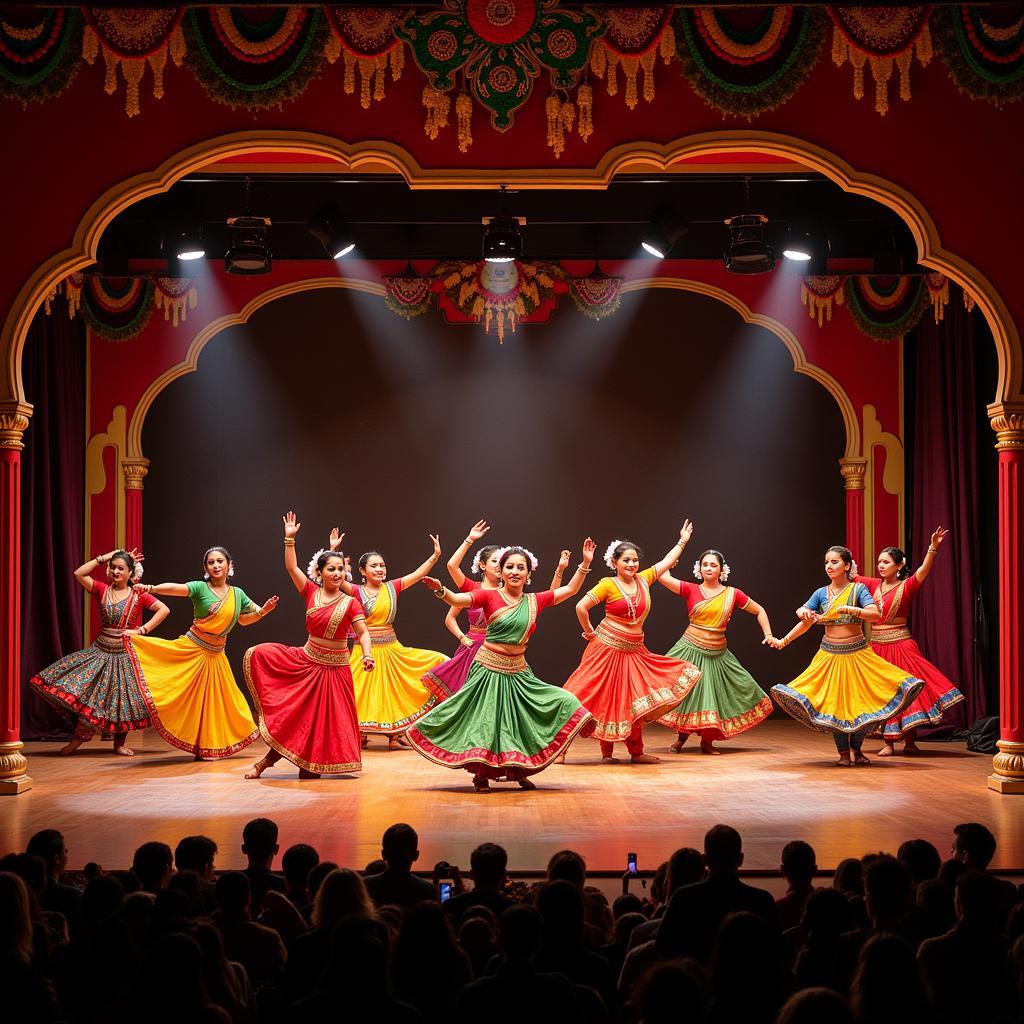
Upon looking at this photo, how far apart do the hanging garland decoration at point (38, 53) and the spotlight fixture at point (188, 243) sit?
89.8 inches

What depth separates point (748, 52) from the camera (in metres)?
6.71

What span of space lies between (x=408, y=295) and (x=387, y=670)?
3.30m

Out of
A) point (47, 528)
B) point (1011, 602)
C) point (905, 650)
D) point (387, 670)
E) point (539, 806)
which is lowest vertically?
point (539, 806)

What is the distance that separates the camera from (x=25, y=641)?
9.81 metres

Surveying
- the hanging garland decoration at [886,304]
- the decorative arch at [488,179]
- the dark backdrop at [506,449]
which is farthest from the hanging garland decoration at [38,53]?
the hanging garland decoration at [886,304]

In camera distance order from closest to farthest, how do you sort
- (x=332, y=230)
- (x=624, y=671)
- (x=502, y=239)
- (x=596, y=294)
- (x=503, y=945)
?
(x=503, y=945)
(x=502, y=239)
(x=332, y=230)
(x=624, y=671)
(x=596, y=294)

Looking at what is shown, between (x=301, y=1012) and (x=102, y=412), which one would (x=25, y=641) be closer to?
(x=102, y=412)

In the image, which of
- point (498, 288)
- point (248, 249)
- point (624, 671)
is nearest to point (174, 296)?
point (248, 249)

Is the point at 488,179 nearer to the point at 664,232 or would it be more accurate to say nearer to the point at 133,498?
the point at 664,232

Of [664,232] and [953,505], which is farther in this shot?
[953,505]

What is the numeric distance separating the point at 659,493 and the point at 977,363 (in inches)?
114

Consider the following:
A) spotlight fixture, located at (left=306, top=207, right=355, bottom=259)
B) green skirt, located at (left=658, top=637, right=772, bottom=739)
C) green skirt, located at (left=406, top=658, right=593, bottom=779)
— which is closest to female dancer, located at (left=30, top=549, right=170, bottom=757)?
green skirt, located at (left=406, top=658, right=593, bottom=779)

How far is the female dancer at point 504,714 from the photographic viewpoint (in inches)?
284

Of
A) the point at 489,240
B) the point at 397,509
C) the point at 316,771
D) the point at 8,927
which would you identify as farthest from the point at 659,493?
the point at 8,927
